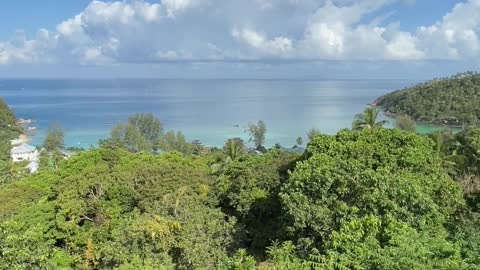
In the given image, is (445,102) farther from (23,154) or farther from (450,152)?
(23,154)

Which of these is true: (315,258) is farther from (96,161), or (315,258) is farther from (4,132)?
(4,132)

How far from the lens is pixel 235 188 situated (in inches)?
596

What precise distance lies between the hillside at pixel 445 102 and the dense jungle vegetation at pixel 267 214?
5350 cm

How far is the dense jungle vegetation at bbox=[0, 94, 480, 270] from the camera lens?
8.15 m

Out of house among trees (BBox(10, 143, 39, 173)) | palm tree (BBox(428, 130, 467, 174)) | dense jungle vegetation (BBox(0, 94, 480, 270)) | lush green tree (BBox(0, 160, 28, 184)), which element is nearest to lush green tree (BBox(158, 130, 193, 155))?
lush green tree (BBox(0, 160, 28, 184))

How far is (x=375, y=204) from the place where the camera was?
1011cm

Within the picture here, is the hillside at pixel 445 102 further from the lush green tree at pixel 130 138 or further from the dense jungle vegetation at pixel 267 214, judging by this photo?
the dense jungle vegetation at pixel 267 214

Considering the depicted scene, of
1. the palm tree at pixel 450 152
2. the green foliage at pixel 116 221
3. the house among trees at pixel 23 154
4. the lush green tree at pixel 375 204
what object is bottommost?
the house among trees at pixel 23 154

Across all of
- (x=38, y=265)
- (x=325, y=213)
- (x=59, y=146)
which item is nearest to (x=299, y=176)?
(x=325, y=213)

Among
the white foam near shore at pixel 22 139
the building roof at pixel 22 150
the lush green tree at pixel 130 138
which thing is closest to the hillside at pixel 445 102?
the lush green tree at pixel 130 138

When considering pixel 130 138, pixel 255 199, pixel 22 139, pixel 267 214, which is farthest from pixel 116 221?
pixel 22 139

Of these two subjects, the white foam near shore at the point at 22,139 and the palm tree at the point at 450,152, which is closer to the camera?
the palm tree at the point at 450,152

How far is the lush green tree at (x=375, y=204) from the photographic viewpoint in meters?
7.30

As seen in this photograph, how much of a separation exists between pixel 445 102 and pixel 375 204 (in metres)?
71.2
